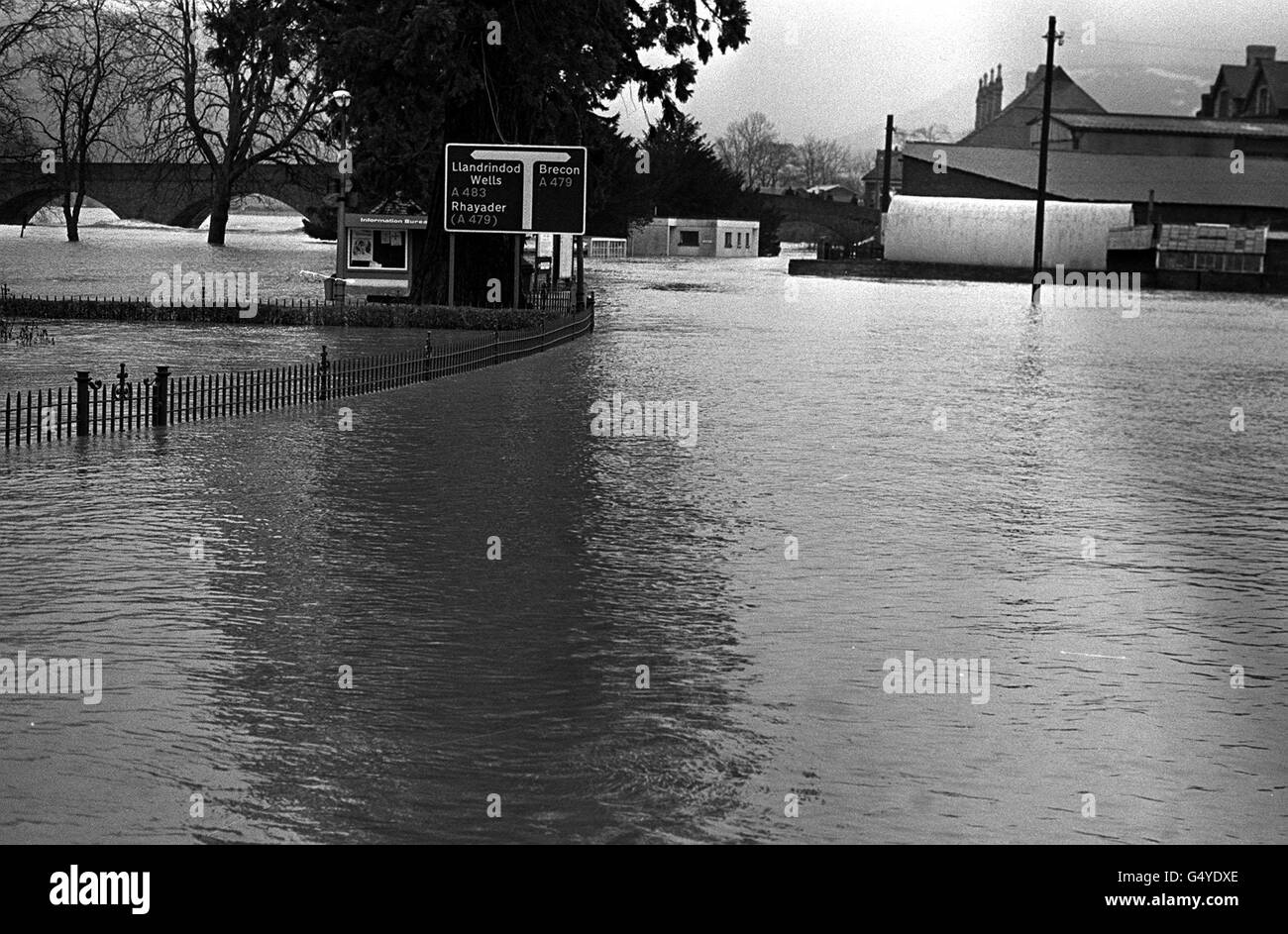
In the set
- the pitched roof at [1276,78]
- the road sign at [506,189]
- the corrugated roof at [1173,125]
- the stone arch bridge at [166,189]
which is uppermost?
the pitched roof at [1276,78]

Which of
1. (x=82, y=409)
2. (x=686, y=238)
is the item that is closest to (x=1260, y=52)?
(x=686, y=238)

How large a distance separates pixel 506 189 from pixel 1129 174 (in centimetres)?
6120

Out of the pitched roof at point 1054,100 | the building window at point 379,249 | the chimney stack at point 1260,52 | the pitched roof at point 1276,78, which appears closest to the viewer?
the building window at point 379,249

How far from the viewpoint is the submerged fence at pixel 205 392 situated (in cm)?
1766

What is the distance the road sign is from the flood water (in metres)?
18.3

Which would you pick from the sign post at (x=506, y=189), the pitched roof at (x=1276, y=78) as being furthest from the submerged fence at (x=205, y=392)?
the pitched roof at (x=1276, y=78)

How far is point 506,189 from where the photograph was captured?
40.2 m

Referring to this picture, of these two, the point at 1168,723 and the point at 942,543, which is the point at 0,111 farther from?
the point at 1168,723

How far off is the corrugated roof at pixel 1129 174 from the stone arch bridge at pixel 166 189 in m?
32.5

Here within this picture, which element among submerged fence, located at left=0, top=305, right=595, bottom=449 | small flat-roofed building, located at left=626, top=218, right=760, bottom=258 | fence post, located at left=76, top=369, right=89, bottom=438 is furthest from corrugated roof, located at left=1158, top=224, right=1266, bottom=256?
fence post, located at left=76, top=369, right=89, bottom=438

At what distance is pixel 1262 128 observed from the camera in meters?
102

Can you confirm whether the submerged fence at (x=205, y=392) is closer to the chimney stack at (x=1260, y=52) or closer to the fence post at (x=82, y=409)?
the fence post at (x=82, y=409)

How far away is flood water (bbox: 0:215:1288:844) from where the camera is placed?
7.21m
